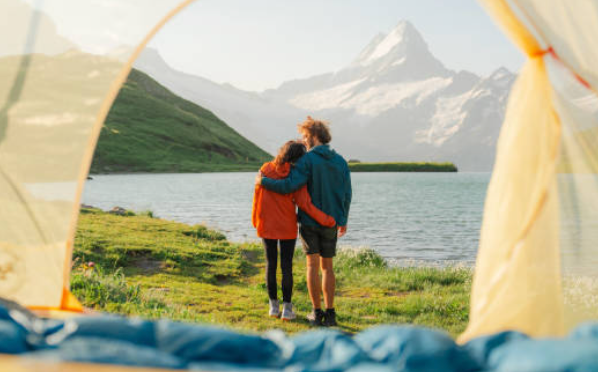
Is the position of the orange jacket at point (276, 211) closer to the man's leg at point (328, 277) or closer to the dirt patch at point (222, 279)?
the man's leg at point (328, 277)

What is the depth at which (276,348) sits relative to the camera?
10.9ft

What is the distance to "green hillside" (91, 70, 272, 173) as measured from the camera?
357 feet

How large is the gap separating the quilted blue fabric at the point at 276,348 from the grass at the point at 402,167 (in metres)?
138

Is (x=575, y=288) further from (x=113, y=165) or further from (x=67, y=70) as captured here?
(x=113, y=165)

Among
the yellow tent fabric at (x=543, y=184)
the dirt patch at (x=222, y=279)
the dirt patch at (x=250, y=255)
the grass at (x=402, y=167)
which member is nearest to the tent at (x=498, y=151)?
the yellow tent fabric at (x=543, y=184)

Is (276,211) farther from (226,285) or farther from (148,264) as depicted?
(148,264)

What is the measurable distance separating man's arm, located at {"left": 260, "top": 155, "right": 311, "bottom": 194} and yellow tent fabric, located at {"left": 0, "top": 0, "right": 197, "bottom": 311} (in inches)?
82.1

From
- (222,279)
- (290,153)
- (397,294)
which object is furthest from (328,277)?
(222,279)

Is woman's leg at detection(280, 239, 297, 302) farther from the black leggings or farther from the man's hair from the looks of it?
the man's hair

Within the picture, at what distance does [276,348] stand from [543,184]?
223cm

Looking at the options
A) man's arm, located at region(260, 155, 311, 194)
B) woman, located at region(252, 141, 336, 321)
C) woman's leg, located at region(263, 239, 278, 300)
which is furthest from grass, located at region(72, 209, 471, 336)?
man's arm, located at region(260, 155, 311, 194)

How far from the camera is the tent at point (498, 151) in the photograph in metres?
4.04

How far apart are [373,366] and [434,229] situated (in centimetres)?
2689

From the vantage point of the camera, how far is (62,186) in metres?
5.13
